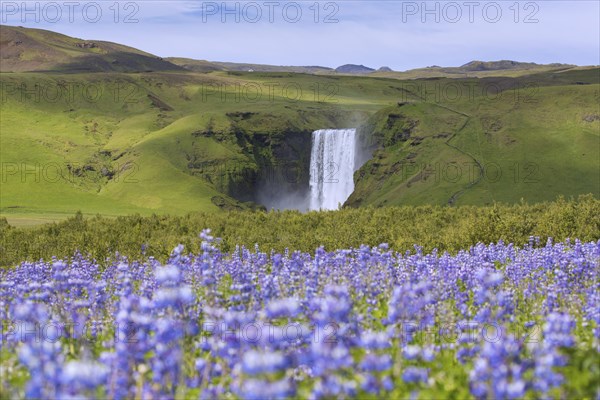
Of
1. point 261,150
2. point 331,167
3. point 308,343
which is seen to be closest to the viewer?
point 308,343

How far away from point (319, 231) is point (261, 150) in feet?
350

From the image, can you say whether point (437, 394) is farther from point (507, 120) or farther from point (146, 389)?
point (507, 120)

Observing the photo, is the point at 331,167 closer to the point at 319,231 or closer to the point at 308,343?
the point at 319,231

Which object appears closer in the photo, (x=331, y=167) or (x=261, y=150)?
(x=331, y=167)

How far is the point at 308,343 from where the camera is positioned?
7.96m

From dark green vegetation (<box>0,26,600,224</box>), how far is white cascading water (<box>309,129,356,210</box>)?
4.09 meters

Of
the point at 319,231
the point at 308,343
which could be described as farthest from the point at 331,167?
the point at 308,343

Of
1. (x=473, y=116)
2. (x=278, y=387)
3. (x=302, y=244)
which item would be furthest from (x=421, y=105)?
(x=278, y=387)

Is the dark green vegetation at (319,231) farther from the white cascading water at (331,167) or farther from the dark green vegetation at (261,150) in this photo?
the white cascading water at (331,167)

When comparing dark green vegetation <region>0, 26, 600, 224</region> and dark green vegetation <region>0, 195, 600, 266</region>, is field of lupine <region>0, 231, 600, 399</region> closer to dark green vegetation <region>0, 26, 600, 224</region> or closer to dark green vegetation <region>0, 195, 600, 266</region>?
dark green vegetation <region>0, 195, 600, 266</region>

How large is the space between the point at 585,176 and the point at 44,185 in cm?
9054

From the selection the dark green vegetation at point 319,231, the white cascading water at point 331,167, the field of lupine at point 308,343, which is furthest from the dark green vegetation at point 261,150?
the field of lupine at point 308,343

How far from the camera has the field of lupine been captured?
5965 millimetres

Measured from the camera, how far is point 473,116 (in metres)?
110
